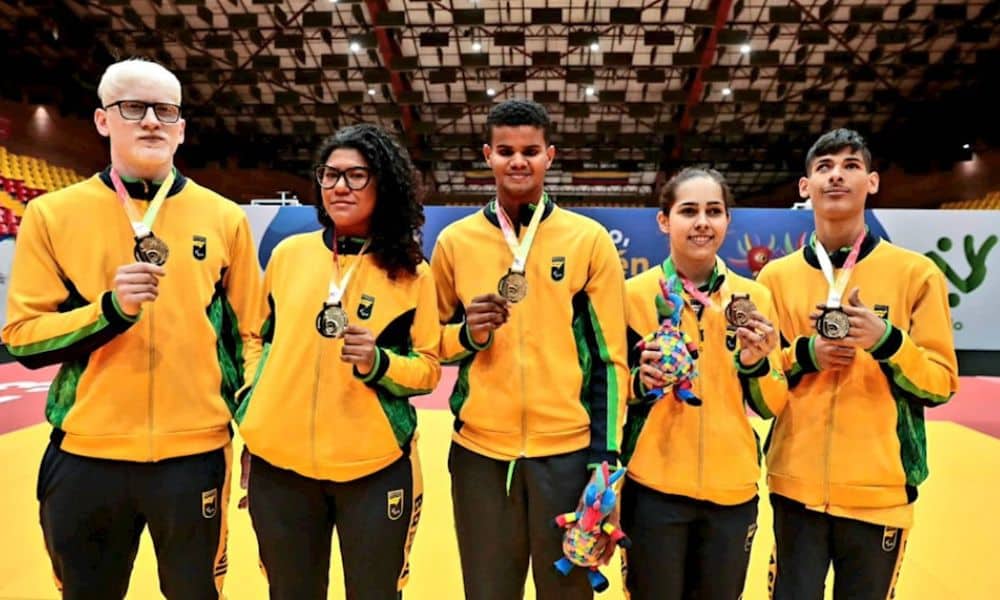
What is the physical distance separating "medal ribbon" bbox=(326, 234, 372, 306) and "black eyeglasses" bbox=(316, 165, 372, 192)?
177 mm

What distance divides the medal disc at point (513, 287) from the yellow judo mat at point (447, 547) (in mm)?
882

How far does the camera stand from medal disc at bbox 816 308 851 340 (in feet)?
6.35

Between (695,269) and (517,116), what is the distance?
33.0 inches

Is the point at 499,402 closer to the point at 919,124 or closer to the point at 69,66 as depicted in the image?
the point at 69,66

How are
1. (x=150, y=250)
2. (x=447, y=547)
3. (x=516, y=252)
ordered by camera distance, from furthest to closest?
1. (x=447, y=547)
2. (x=516, y=252)
3. (x=150, y=250)

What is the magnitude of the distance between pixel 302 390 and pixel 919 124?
2351cm

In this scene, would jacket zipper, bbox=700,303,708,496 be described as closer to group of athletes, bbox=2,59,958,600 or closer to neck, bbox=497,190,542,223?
group of athletes, bbox=2,59,958,600

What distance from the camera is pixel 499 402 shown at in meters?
2.03

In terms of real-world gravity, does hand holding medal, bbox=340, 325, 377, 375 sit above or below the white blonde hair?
below

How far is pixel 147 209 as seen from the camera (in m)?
2.01

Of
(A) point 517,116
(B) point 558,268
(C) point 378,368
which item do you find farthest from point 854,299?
(C) point 378,368

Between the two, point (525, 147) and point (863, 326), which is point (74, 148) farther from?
point (863, 326)

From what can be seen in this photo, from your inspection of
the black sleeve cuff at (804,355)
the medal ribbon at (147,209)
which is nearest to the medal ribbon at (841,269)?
the black sleeve cuff at (804,355)

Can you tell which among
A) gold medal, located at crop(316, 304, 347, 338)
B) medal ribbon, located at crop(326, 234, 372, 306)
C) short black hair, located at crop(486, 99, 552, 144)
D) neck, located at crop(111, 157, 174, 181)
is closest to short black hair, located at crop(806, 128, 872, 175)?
short black hair, located at crop(486, 99, 552, 144)
